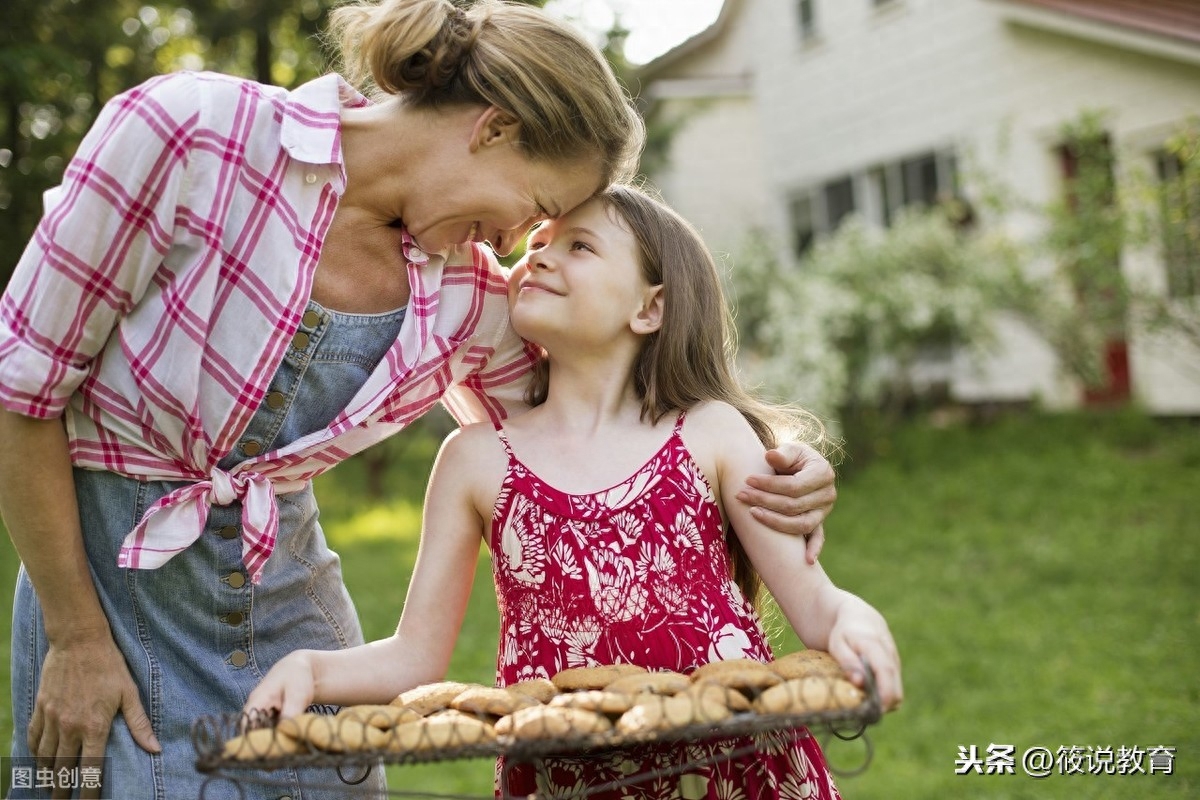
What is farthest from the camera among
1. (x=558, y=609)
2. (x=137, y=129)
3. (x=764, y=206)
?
(x=764, y=206)

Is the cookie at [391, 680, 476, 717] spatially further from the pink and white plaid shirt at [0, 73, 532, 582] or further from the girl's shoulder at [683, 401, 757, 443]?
the girl's shoulder at [683, 401, 757, 443]

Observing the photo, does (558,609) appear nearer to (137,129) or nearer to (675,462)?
(675,462)

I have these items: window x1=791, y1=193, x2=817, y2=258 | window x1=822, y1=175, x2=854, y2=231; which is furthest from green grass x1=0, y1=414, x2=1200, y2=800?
window x1=791, y1=193, x2=817, y2=258

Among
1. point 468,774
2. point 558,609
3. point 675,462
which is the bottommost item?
point 468,774

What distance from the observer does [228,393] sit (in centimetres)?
209

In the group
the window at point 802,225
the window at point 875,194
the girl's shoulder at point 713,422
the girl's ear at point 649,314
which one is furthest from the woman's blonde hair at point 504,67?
the window at point 802,225

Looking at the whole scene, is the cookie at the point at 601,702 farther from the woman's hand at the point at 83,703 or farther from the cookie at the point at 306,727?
the woman's hand at the point at 83,703

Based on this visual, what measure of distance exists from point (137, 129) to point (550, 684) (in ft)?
3.66

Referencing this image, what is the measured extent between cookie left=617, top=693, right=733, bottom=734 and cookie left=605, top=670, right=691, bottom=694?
101mm

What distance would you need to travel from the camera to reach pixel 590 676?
1993 millimetres

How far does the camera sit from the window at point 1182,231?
21.1 feet

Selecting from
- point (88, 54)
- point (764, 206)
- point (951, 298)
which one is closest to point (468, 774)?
point (951, 298)

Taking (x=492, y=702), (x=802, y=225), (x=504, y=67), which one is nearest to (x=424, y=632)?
(x=492, y=702)

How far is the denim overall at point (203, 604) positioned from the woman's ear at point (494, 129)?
37cm
